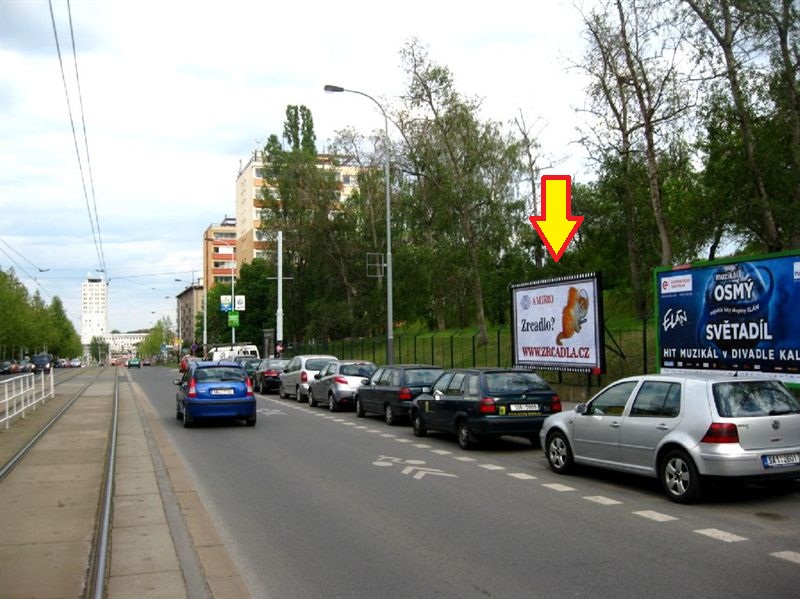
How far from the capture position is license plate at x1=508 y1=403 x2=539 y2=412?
Answer: 13992 millimetres

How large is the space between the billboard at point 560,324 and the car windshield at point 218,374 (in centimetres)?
818

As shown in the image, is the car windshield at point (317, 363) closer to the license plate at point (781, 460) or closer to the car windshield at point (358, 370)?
the car windshield at point (358, 370)

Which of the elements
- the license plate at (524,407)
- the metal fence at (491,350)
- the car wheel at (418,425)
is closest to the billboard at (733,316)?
the metal fence at (491,350)

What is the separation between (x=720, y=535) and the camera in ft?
24.8

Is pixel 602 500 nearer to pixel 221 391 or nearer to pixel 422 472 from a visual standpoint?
pixel 422 472

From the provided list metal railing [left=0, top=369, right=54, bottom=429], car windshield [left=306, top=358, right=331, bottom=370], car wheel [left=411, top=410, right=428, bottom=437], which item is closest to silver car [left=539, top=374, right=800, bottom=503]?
car wheel [left=411, top=410, right=428, bottom=437]

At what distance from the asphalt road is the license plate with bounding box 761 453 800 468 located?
479 millimetres

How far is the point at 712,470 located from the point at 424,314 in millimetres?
44972

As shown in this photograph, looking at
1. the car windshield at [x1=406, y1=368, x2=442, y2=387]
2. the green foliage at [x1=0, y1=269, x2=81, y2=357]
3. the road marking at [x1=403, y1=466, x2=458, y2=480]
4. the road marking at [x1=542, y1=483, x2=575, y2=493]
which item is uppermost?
the green foliage at [x1=0, y1=269, x2=81, y2=357]

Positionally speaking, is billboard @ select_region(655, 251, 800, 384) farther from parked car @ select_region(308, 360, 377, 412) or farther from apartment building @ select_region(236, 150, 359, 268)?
apartment building @ select_region(236, 150, 359, 268)

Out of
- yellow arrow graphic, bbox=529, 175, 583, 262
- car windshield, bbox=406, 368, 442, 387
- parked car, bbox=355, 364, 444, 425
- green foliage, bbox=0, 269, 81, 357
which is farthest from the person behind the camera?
green foliage, bbox=0, 269, 81, 357

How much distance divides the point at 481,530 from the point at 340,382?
15.9m

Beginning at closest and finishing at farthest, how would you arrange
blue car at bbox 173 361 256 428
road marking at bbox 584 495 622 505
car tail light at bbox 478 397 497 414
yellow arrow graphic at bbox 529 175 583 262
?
1. road marking at bbox 584 495 622 505
2. car tail light at bbox 478 397 497 414
3. blue car at bbox 173 361 256 428
4. yellow arrow graphic at bbox 529 175 583 262

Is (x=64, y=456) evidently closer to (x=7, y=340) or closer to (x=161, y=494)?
(x=161, y=494)
